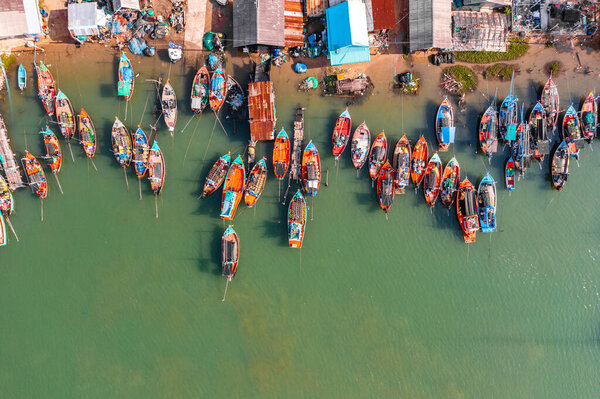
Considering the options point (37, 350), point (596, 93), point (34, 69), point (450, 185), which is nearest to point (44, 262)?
point (37, 350)

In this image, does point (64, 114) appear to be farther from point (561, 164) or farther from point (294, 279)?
point (561, 164)

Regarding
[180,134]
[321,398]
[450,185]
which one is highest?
[180,134]

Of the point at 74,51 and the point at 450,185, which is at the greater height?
the point at 74,51

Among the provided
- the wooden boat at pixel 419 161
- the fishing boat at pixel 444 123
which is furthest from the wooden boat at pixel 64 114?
the fishing boat at pixel 444 123

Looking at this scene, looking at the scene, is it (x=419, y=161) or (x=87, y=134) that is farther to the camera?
(x=419, y=161)

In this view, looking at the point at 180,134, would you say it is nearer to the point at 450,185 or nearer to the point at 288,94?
the point at 288,94

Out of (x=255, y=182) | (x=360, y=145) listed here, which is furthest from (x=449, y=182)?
(x=255, y=182)

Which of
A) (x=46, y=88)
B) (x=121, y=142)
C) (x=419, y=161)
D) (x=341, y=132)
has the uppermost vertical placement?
(x=46, y=88)
